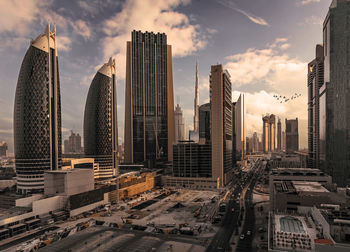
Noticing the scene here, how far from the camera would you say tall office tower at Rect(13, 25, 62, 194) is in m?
130

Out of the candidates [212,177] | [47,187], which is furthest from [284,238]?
[212,177]

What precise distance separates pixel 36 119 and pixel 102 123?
6060 centimetres

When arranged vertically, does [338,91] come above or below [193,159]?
above

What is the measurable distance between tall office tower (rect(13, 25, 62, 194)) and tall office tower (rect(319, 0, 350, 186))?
157m

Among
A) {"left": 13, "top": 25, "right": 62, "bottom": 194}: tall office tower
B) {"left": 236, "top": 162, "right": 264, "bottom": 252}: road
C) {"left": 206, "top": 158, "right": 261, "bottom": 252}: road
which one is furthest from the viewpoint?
{"left": 13, "top": 25, "right": 62, "bottom": 194}: tall office tower

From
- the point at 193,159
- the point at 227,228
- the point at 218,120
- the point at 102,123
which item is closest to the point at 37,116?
the point at 102,123

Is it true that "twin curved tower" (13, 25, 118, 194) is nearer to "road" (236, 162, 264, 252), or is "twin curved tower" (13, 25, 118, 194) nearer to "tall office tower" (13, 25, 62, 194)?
"tall office tower" (13, 25, 62, 194)

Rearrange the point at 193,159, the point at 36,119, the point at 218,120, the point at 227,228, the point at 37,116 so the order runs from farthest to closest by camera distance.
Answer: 1. the point at 193,159
2. the point at 218,120
3. the point at 37,116
4. the point at 36,119
5. the point at 227,228

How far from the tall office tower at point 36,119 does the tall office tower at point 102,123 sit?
166ft

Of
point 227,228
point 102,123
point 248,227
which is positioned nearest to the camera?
point 227,228

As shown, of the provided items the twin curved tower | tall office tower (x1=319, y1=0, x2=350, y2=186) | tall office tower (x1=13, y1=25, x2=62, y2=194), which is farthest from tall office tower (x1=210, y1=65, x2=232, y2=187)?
tall office tower (x1=13, y1=25, x2=62, y2=194)

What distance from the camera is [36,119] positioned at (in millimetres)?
130875

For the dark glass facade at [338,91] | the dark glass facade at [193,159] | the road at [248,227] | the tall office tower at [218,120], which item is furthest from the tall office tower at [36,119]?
the dark glass facade at [338,91]

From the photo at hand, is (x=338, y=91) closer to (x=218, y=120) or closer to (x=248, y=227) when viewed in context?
(x=218, y=120)
